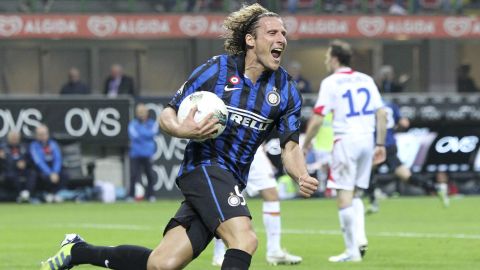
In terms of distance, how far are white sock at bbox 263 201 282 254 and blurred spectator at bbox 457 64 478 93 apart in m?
21.7

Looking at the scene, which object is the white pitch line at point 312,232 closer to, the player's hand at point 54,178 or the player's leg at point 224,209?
the player's hand at point 54,178

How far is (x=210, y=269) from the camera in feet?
41.2

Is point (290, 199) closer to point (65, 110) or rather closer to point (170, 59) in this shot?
point (65, 110)

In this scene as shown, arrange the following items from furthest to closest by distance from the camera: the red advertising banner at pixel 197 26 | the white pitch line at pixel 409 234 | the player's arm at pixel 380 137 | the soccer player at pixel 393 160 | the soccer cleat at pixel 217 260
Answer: the red advertising banner at pixel 197 26, the soccer player at pixel 393 160, the white pitch line at pixel 409 234, the player's arm at pixel 380 137, the soccer cleat at pixel 217 260

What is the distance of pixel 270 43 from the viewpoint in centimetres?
888

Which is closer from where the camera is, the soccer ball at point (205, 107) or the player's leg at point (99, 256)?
the soccer ball at point (205, 107)

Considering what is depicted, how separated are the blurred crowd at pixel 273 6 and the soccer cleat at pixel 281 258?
18.7 meters

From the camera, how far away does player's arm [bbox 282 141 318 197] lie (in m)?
8.70

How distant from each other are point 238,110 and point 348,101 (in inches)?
205

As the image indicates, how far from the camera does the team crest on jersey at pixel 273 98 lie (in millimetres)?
8906

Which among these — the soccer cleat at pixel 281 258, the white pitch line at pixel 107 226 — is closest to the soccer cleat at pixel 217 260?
the soccer cleat at pixel 281 258

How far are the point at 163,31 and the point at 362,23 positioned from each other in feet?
16.6

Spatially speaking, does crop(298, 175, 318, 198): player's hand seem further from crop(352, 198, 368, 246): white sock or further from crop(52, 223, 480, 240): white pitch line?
crop(52, 223, 480, 240): white pitch line

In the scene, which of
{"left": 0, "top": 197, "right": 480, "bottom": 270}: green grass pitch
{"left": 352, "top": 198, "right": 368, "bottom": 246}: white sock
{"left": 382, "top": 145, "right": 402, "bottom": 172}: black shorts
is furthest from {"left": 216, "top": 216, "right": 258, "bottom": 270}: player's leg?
{"left": 382, "top": 145, "right": 402, "bottom": 172}: black shorts
